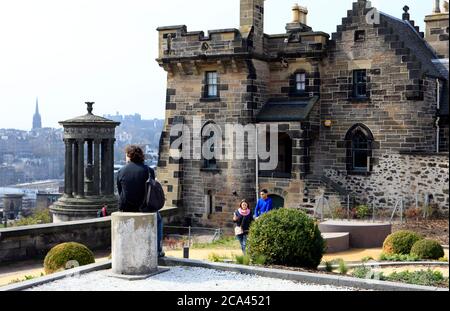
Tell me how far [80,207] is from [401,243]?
51.6 ft

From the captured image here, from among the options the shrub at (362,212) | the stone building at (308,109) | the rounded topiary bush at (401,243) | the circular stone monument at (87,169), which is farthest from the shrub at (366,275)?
the circular stone monument at (87,169)

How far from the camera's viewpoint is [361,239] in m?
21.2

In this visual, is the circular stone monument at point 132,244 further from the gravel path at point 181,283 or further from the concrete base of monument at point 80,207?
the concrete base of monument at point 80,207

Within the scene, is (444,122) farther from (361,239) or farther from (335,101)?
(361,239)

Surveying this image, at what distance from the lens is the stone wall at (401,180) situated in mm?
25641

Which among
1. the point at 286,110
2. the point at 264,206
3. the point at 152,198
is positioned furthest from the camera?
the point at 286,110

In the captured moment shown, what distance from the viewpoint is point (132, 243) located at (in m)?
12.2

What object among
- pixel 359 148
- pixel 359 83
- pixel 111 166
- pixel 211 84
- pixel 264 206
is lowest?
pixel 264 206

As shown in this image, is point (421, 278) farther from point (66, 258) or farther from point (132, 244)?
point (66, 258)

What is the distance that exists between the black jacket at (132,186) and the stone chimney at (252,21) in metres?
17.4

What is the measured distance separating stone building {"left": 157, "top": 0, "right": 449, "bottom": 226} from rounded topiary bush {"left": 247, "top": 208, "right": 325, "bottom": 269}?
1282cm

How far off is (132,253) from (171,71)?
19.9 m

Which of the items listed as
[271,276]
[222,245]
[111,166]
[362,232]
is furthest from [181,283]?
[111,166]
